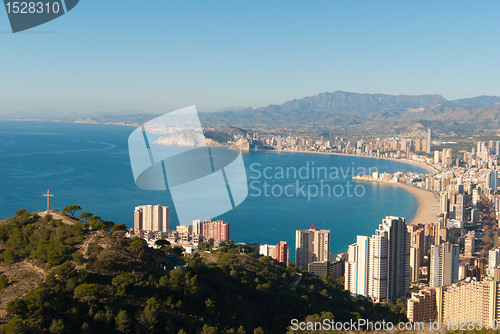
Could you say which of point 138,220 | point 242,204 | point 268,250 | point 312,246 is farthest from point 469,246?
point 138,220

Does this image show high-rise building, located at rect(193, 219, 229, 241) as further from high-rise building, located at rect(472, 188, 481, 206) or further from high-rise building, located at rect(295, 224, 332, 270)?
high-rise building, located at rect(472, 188, 481, 206)

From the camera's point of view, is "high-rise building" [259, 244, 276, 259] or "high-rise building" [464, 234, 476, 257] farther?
"high-rise building" [464, 234, 476, 257]

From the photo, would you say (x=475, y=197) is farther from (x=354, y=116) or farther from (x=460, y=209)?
(x=354, y=116)

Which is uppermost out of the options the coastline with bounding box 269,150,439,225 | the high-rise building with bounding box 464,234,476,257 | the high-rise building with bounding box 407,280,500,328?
A: the high-rise building with bounding box 407,280,500,328

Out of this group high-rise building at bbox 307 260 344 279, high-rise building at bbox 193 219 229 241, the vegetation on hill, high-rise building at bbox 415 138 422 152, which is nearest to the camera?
the vegetation on hill

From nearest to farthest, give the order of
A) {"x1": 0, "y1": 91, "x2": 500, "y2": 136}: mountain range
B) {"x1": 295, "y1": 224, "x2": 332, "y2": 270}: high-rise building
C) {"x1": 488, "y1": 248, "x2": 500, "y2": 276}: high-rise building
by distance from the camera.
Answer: {"x1": 488, "y1": 248, "x2": 500, "y2": 276}: high-rise building
{"x1": 295, "y1": 224, "x2": 332, "y2": 270}: high-rise building
{"x1": 0, "y1": 91, "x2": 500, "y2": 136}: mountain range

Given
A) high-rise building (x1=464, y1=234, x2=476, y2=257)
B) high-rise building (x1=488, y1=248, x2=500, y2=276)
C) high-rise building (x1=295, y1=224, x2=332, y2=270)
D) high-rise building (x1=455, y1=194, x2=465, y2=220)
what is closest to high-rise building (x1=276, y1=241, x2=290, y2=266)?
high-rise building (x1=295, y1=224, x2=332, y2=270)

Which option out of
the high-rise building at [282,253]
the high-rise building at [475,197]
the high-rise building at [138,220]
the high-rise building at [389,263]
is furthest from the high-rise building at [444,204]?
the high-rise building at [138,220]
